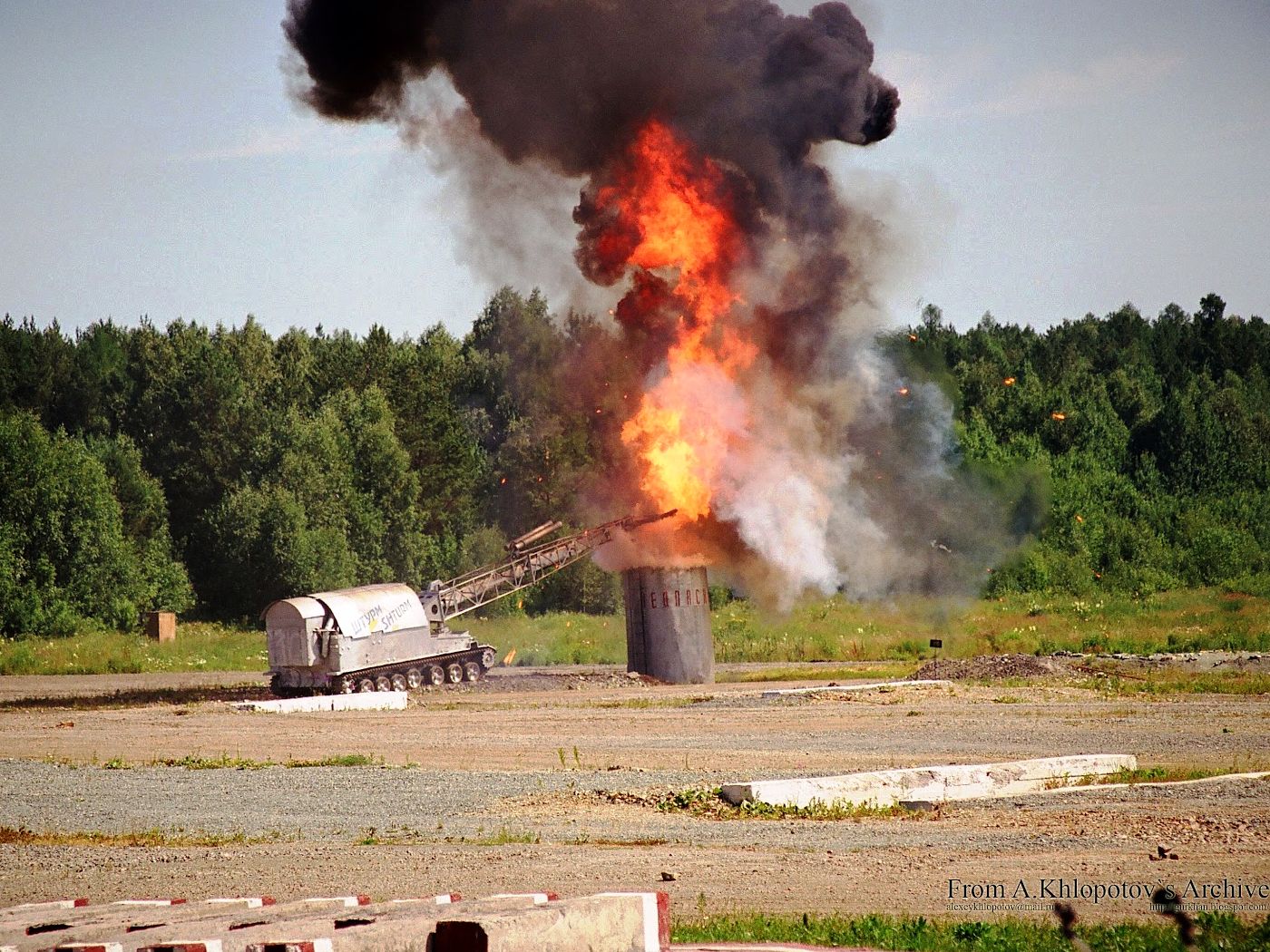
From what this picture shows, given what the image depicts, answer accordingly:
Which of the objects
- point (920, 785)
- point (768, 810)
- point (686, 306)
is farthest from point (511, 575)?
point (768, 810)

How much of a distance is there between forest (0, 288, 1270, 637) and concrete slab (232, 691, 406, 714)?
2170 cm

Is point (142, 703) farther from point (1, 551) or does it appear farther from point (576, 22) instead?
point (1, 551)

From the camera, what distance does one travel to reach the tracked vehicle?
46.1 metres

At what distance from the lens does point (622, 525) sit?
46000mm

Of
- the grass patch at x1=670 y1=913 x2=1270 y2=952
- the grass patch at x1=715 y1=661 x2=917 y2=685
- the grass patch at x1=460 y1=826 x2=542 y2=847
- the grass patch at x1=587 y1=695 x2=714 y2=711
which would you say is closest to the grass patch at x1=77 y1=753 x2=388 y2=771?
the grass patch at x1=460 y1=826 x2=542 y2=847

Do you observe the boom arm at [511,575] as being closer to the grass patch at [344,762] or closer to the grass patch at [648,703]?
the grass patch at [648,703]

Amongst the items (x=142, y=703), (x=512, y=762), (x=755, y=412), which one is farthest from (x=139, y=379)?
(x=512, y=762)

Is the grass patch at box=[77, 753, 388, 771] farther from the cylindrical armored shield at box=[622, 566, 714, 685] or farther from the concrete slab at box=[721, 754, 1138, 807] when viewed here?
the cylindrical armored shield at box=[622, 566, 714, 685]

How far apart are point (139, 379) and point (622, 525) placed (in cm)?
6520

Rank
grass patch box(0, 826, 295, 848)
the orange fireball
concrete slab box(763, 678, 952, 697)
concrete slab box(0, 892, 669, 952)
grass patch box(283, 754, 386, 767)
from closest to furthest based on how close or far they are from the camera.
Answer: concrete slab box(0, 892, 669, 952) < grass patch box(0, 826, 295, 848) < grass patch box(283, 754, 386, 767) < concrete slab box(763, 678, 952, 697) < the orange fireball

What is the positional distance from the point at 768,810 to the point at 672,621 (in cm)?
2509

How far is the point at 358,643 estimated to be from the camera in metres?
46.8

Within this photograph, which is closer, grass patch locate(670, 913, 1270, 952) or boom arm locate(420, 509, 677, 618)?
grass patch locate(670, 913, 1270, 952)

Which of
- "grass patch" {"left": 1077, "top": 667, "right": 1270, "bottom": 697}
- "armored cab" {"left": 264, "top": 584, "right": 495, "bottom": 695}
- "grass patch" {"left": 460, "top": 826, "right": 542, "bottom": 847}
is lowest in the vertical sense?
"grass patch" {"left": 460, "top": 826, "right": 542, "bottom": 847}
